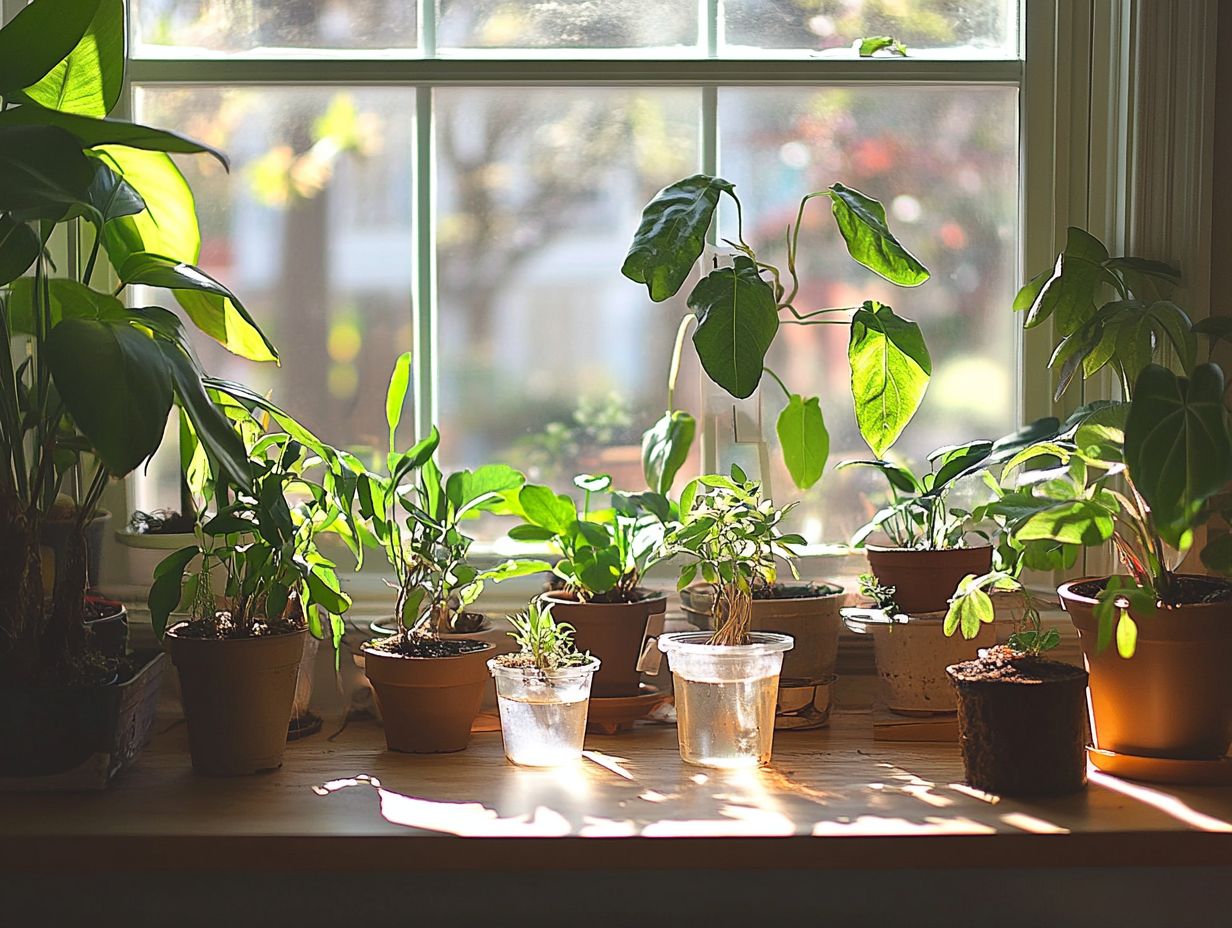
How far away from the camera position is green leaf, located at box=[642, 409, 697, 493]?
60.9 inches

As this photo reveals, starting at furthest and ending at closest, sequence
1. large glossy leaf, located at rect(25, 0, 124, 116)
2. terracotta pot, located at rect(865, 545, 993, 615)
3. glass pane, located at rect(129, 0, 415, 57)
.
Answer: glass pane, located at rect(129, 0, 415, 57), terracotta pot, located at rect(865, 545, 993, 615), large glossy leaf, located at rect(25, 0, 124, 116)

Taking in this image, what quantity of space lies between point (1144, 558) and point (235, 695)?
3.46 feet

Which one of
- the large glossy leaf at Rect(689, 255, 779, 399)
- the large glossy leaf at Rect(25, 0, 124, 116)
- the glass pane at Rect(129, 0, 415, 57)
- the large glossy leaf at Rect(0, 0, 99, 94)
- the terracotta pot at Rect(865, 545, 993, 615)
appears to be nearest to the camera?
the large glossy leaf at Rect(0, 0, 99, 94)

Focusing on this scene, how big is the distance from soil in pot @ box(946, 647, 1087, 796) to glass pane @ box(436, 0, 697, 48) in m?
0.98

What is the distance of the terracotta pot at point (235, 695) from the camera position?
133 centimetres

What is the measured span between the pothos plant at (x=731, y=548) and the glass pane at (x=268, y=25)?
0.80 meters

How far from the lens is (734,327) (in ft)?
4.61

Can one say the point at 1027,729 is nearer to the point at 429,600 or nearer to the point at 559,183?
the point at 429,600

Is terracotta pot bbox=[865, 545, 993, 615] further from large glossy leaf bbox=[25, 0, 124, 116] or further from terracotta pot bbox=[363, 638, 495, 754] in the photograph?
large glossy leaf bbox=[25, 0, 124, 116]

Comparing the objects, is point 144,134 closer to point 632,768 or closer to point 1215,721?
point 632,768

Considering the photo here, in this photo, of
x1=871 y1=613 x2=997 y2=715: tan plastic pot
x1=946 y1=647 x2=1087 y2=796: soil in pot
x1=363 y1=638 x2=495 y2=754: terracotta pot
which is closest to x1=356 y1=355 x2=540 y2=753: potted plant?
x1=363 y1=638 x2=495 y2=754: terracotta pot

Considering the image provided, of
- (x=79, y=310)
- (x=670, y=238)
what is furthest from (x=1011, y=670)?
(x=79, y=310)

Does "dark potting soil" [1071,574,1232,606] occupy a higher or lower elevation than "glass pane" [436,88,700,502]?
lower

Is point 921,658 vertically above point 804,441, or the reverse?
point 804,441
